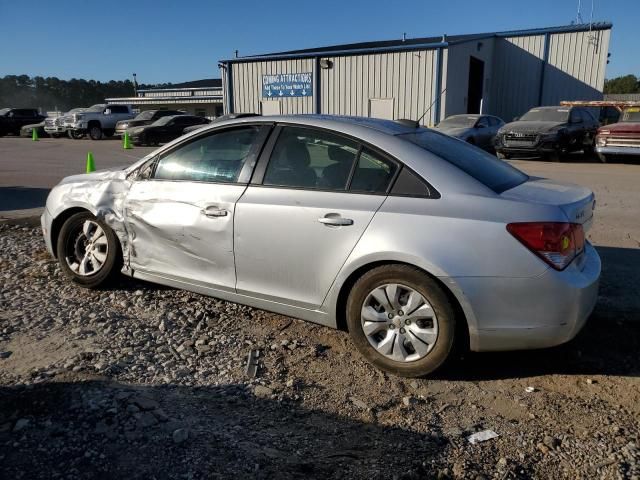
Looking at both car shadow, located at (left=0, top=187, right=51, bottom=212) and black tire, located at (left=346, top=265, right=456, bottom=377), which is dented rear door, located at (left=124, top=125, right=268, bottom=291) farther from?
car shadow, located at (left=0, top=187, right=51, bottom=212)

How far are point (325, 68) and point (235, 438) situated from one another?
89.7ft

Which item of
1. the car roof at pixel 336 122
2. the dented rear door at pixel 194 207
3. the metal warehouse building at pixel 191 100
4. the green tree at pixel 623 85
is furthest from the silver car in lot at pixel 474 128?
the green tree at pixel 623 85

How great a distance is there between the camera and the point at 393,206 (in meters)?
3.36

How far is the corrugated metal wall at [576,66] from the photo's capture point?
27219 mm

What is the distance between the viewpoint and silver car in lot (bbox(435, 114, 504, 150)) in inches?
747

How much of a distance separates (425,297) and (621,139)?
16.6 metres

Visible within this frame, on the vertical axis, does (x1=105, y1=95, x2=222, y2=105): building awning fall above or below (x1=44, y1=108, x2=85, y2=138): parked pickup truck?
above

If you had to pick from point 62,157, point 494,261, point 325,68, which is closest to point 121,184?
point 494,261

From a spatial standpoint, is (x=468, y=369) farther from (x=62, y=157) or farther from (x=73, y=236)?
(x=62, y=157)

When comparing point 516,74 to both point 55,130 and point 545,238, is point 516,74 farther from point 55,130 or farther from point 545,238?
point 545,238

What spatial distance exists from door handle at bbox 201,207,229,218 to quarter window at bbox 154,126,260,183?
0.23 meters

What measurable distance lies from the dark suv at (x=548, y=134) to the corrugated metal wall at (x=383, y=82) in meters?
7.45

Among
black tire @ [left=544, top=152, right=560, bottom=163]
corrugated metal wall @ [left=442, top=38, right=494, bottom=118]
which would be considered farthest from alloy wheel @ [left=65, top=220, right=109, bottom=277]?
corrugated metal wall @ [left=442, top=38, right=494, bottom=118]

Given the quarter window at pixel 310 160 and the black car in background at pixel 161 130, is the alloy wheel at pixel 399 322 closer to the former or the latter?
the quarter window at pixel 310 160
